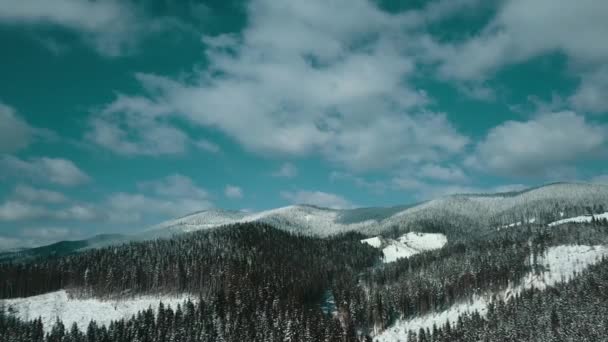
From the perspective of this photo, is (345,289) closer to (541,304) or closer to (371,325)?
(371,325)

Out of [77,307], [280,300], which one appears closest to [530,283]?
[280,300]

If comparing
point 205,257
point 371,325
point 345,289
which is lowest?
point 371,325

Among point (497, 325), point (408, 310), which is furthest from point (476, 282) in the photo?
point (497, 325)

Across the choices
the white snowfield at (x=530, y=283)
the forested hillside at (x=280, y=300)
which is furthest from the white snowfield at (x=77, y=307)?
the white snowfield at (x=530, y=283)

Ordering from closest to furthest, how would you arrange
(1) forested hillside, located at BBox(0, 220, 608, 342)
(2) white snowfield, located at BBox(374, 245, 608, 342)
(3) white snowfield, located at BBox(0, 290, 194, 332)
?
(1) forested hillside, located at BBox(0, 220, 608, 342), (3) white snowfield, located at BBox(0, 290, 194, 332), (2) white snowfield, located at BBox(374, 245, 608, 342)

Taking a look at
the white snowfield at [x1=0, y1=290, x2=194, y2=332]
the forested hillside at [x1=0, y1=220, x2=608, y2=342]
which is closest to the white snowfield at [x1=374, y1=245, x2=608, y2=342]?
the forested hillside at [x1=0, y1=220, x2=608, y2=342]

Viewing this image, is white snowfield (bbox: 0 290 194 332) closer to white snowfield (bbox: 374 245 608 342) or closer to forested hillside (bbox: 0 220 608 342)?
forested hillside (bbox: 0 220 608 342)
